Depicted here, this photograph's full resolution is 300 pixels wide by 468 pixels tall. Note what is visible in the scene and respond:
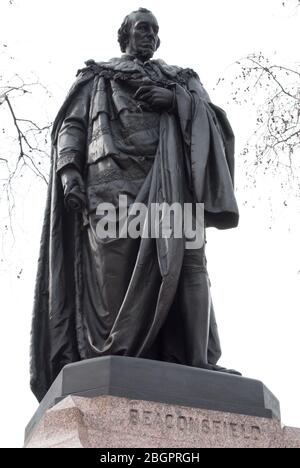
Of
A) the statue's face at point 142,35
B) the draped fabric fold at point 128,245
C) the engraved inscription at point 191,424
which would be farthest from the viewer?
the statue's face at point 142,35

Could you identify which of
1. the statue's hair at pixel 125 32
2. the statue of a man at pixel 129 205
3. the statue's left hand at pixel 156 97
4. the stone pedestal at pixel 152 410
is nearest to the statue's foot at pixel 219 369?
the statue of a man at pixel 129 205

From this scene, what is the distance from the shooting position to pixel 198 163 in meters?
8.82

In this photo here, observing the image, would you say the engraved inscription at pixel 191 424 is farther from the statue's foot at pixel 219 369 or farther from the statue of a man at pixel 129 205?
the statue of a man at pixel 129 205

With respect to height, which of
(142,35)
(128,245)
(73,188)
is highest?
(142,35)

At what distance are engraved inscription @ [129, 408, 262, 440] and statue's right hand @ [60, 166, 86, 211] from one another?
212cm

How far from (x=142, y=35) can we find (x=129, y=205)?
6.36ft

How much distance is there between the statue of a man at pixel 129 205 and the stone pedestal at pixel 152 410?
0.49 meters

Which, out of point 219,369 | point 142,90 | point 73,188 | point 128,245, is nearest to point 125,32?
point 142,90

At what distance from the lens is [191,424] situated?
7441 mm

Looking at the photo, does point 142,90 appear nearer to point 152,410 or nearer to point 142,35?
point 142,35

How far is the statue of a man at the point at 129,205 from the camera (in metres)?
8.39
